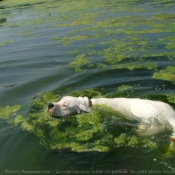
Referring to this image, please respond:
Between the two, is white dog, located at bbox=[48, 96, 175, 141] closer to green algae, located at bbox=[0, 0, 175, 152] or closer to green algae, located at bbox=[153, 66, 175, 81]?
green algae, located at bbox=[0, 0, 175, 152]

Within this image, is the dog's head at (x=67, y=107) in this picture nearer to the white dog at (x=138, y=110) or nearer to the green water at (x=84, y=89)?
the white dog at (x=138, y=110)

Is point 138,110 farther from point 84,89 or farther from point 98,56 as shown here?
point 98,56

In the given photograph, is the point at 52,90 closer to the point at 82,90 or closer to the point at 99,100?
the point at 82,90

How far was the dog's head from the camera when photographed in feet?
16.6

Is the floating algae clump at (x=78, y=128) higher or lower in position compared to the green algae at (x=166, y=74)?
lower

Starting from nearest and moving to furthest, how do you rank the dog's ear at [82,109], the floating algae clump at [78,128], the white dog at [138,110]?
1. the white dog at [138,110]
2. the floating algae clump at [78,128]
3. the dog's ear at [82,109]

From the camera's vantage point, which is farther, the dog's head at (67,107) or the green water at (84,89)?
the dog's head at (67,107)

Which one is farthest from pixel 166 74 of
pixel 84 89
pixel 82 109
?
pixel 82 109

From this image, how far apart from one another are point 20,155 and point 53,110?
42.2 inches

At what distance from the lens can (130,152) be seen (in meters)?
4.10

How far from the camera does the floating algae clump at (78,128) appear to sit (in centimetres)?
439

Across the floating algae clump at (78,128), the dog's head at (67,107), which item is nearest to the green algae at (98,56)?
the floating algae clump at (78,128)

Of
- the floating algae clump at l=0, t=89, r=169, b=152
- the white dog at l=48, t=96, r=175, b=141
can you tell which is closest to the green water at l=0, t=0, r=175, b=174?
the floating algae clump at l=0, t=89, r=169, b=152

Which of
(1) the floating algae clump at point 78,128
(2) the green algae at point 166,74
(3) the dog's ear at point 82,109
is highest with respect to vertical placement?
(3) the dog's ear at point 82,109
